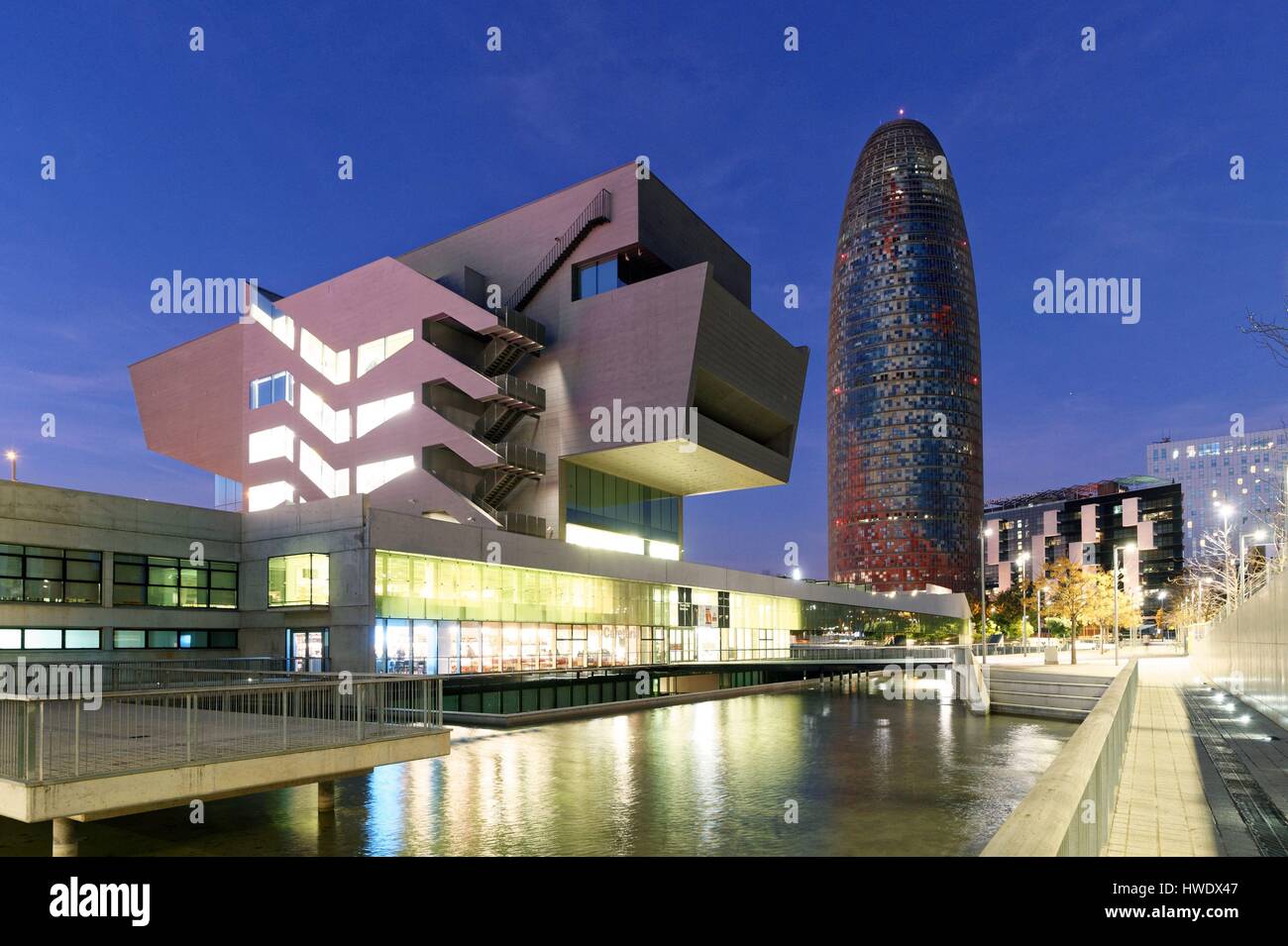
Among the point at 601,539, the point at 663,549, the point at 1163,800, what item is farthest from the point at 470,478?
the point at 1163,800

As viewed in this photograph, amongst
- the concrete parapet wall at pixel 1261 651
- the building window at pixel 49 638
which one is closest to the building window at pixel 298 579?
the building window at pixel 49 638

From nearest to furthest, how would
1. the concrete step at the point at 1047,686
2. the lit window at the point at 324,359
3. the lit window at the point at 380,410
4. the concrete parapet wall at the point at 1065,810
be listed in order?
the concrete parapet wall at the point at 1065,810 < the concrete step at the point at 1047,686 < the lit window at the point at 380,410 < the lit window at the point at 324,359

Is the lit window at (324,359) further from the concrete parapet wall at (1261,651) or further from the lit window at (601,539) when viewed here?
the concrete parapet wall at (1261,651)

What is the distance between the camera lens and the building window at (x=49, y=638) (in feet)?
104

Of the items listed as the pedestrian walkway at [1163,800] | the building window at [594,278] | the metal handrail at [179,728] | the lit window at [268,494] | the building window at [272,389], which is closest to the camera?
the pedestrian walkway at [1163,800]

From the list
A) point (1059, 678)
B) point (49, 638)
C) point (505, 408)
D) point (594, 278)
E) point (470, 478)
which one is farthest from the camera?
point (594, 278)

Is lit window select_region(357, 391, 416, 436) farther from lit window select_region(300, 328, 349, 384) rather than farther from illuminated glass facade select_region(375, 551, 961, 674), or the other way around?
illuminated glass facade select_region(375, 551, 961, 674)

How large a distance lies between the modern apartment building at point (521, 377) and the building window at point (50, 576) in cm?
1662

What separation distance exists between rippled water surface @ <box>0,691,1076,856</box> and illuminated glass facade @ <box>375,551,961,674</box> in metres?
10.9

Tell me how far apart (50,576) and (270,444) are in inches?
967

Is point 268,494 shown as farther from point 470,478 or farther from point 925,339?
point 925,339

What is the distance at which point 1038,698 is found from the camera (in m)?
35.2

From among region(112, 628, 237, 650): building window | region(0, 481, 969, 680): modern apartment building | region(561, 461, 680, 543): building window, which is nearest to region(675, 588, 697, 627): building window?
region(561, 461, 680, 543): building window
